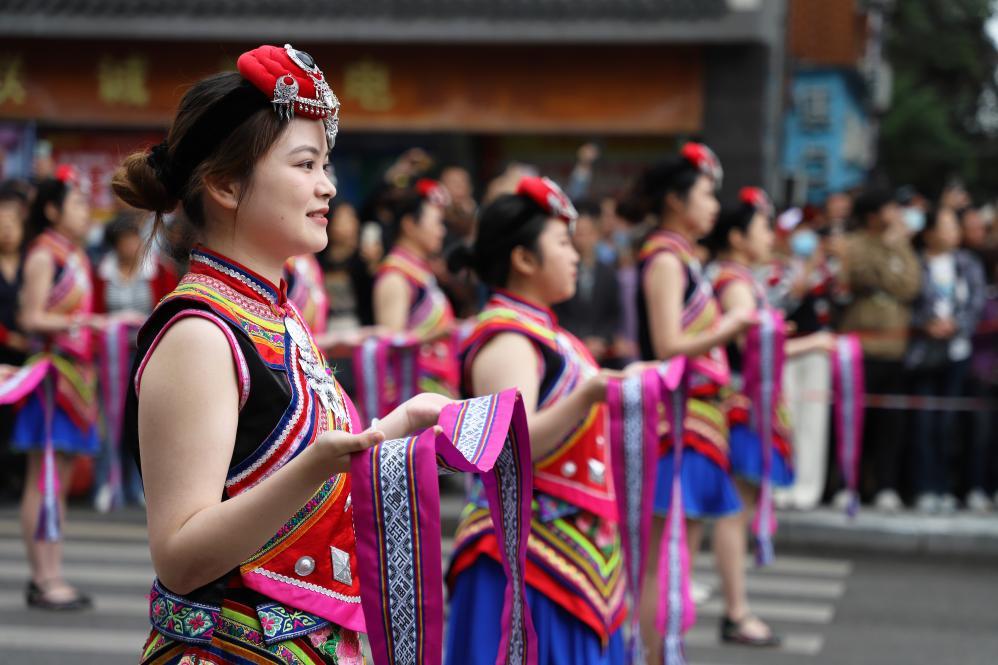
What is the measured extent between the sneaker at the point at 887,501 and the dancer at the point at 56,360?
Answer: 5.12 meters

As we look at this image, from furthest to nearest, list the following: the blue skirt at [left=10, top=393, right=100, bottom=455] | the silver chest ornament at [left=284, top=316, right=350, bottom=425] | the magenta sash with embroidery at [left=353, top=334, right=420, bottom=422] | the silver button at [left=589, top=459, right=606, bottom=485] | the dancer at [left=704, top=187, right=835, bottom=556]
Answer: the magenta sash with embroidery at [left=353, top=334, right=420, bottom=422], the blue skirt at [left=10, top=393, right=100, bottom=455], the dancer at [left=704, top=187, right=835, bottom=556], the silver button at [left=589, top=459, right=606, bottom=485], the silver chest ornament at [left=284, top=316, right=350, bottom=425]

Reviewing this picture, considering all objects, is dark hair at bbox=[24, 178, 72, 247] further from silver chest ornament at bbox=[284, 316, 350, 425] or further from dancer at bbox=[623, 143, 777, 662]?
silver chest ornament at bbox=[284, 316, 350, 425]

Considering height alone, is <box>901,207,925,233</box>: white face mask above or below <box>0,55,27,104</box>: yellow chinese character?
below

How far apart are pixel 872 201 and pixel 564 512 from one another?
622 cm

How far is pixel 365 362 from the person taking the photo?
8.05 metres

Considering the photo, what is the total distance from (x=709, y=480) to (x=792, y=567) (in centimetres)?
286

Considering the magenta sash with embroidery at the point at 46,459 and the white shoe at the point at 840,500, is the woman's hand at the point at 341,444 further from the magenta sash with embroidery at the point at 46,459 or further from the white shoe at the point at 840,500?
the white shoe at the point at 840,500

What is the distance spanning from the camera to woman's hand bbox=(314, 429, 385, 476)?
1932 mm

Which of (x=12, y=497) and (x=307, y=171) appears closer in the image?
(x=307, y=171)

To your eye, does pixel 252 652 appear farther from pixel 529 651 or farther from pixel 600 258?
pixel 600 258

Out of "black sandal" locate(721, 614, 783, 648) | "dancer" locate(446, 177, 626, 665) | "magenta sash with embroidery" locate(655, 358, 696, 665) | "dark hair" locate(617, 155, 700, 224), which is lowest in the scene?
"black sandal" locate(721, 614, 783, 648)

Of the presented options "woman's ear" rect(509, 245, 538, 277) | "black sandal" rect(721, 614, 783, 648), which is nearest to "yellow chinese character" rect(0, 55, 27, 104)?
"black sandal" rect(721, 614, 783, 648)

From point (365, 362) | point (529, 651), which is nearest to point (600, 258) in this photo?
point (365, 362)

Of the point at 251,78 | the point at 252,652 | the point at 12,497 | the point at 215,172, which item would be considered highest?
the point at 251,78
